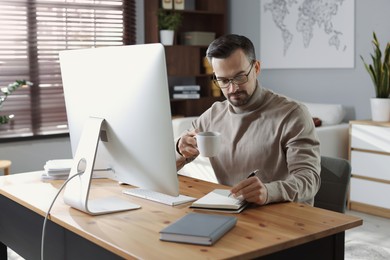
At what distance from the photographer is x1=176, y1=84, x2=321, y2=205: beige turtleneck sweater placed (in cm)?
204

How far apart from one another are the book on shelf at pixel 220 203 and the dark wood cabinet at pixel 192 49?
Answer: 13.0 ft

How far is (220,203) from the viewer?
1799 millimetres

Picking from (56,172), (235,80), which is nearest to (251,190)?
(235,80)

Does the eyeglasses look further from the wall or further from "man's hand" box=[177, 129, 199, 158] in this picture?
the wall

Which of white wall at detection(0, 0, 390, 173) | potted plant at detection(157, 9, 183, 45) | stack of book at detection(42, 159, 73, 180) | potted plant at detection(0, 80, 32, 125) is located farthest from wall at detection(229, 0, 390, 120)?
stack of book at detection(42, 159, 73, 180)

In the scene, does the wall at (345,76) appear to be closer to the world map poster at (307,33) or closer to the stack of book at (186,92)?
the world map poster at (307,33)

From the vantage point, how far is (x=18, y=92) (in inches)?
193

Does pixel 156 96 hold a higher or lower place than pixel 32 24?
lower

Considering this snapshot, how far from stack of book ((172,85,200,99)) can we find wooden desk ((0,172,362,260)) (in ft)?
12.1

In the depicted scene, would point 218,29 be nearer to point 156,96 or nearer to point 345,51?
point 345,51

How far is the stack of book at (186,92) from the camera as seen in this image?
5.82m

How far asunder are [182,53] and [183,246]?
455 cm

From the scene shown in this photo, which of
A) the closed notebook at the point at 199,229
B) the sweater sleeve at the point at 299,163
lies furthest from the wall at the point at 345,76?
the closed notebook at the point at 199,229

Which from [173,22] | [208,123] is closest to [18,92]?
[173,22]
